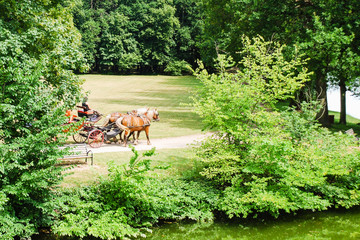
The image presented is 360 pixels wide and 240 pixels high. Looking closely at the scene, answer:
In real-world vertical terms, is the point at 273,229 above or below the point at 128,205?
below

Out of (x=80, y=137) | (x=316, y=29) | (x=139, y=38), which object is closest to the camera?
(x=80, y=137)

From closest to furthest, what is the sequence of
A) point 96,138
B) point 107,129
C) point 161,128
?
point 96,138 < point 107,129 < point 161,128

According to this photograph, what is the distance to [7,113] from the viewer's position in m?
8.43

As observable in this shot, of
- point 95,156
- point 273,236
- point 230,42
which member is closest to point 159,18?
point 230,42

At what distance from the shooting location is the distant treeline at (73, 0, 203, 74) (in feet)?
217

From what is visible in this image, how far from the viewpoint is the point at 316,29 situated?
18422 mm

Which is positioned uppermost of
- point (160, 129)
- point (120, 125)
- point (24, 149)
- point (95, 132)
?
point (24, 149)

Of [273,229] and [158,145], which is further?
[158,145]

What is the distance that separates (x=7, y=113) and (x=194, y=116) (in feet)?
60.7

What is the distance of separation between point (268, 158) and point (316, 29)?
37.0ft

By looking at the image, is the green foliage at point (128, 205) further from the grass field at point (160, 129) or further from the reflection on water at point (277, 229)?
the grass field at point (160, 129)

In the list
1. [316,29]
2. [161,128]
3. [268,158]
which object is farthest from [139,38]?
[268,158]

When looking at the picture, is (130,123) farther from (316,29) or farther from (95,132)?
(316,29)

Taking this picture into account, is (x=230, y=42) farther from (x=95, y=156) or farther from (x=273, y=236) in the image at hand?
(x=273, y=236)
